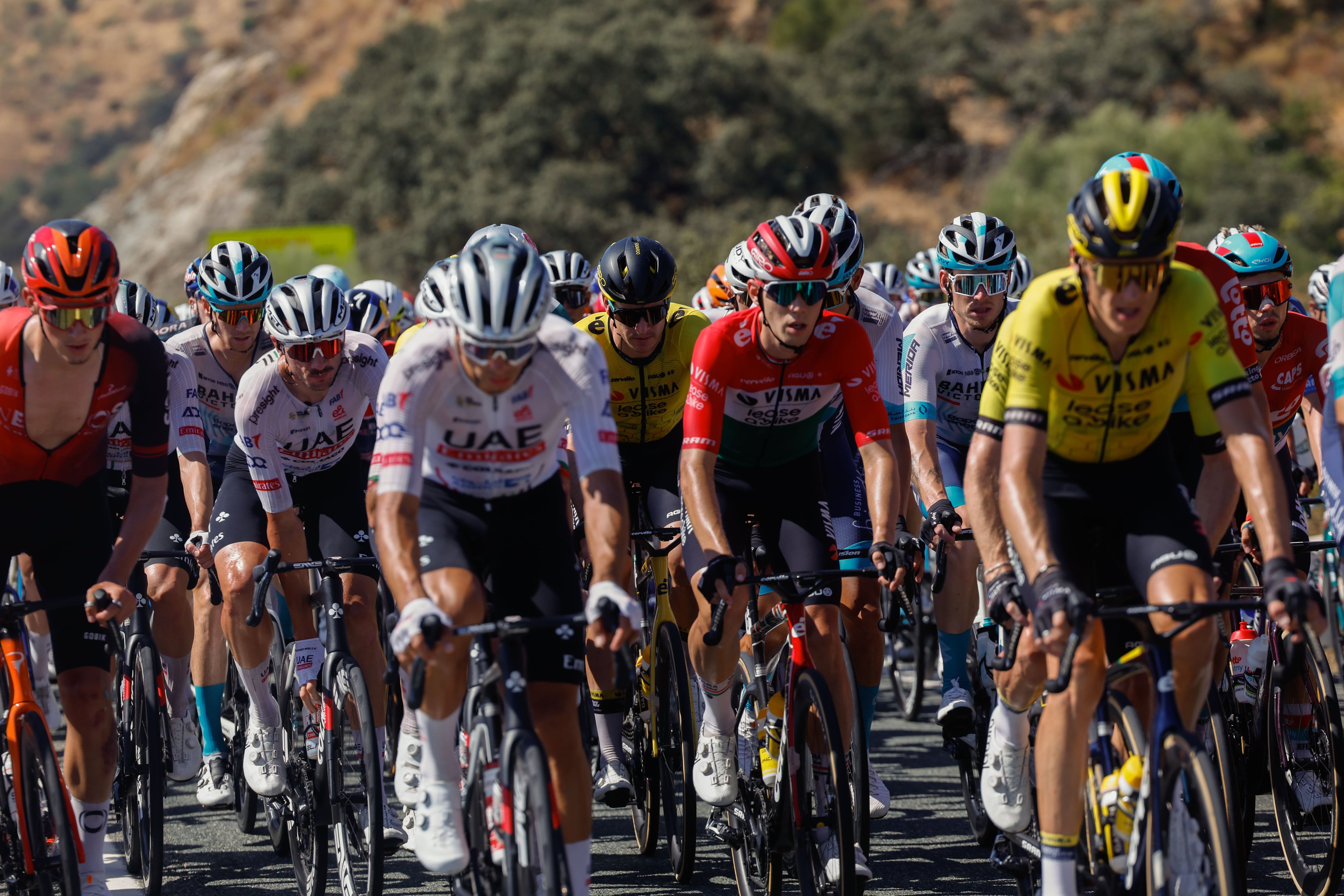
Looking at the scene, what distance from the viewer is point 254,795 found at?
680 centimetres

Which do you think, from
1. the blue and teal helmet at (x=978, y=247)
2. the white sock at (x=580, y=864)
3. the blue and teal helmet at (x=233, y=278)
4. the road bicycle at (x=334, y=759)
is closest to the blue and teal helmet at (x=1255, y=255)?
the blue and teal helmet at (x=978, y=247)

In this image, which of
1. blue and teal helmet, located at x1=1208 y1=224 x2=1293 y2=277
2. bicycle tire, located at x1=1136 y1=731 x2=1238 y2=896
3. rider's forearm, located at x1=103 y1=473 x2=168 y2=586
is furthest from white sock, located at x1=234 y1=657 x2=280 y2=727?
blue and teal helmet, located at x1=1208 y1=224 x2=1293 y2=277

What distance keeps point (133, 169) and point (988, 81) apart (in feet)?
179

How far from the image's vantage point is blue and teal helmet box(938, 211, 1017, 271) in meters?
6.67

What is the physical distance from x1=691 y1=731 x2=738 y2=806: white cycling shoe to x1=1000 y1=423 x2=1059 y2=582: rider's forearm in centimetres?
178

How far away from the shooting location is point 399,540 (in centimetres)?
420

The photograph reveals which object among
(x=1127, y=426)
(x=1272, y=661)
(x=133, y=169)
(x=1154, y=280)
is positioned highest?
(x=133, y=169)

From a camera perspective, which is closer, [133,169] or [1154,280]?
[1154,280]

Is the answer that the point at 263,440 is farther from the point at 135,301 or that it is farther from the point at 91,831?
the point at 135,301

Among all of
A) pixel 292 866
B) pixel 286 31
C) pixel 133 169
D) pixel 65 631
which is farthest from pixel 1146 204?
pixel 133 169

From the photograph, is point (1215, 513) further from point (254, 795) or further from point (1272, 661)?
point (254, 795)

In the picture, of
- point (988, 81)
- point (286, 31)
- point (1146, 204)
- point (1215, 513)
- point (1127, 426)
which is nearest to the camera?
point (1146, 204)

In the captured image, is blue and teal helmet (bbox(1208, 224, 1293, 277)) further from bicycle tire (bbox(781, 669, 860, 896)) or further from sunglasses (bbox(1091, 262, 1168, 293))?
bicycle tire (bbox(781, 669, 860, 896))

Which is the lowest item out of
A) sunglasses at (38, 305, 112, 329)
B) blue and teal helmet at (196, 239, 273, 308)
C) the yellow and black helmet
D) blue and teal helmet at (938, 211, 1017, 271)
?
the yellow and black helmet
